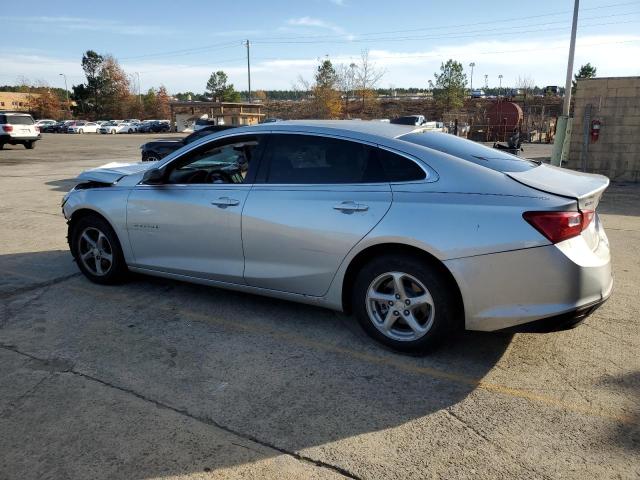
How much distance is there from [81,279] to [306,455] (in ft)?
12.5

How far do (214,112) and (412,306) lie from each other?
5907cm

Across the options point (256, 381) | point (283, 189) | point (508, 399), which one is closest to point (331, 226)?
point (283, 189)

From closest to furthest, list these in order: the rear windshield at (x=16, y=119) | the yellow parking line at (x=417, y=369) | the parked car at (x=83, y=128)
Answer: the yellow parking line at (x=417, y=369) → the rear windshield at (x=16, y=119) → the parked car at (x=83, y=128)

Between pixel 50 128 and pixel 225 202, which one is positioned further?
pixel 50 128

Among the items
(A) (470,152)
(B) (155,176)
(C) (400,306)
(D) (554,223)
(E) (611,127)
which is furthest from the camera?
(E) (611,127)

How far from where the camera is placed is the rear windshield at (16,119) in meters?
26.3

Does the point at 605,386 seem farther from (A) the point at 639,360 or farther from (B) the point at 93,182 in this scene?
(B) the point at 93,182

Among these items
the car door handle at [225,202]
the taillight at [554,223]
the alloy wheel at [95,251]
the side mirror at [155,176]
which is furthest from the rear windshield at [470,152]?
the alloy wheel at [95,251]

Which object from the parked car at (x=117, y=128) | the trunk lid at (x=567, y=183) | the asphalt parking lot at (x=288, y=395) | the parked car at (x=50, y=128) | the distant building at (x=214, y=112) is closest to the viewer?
the asphalt parking lot at (x=288, y=395)

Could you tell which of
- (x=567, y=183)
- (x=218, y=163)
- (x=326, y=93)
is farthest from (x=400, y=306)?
(x=326, y=93)

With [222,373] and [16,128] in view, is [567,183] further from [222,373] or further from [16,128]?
[16,128]

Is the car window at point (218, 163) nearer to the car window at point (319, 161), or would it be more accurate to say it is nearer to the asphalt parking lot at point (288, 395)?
the car window at point (319, 161)

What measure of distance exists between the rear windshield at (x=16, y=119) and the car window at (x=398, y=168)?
28.4 metres

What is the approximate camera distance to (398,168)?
369cm
